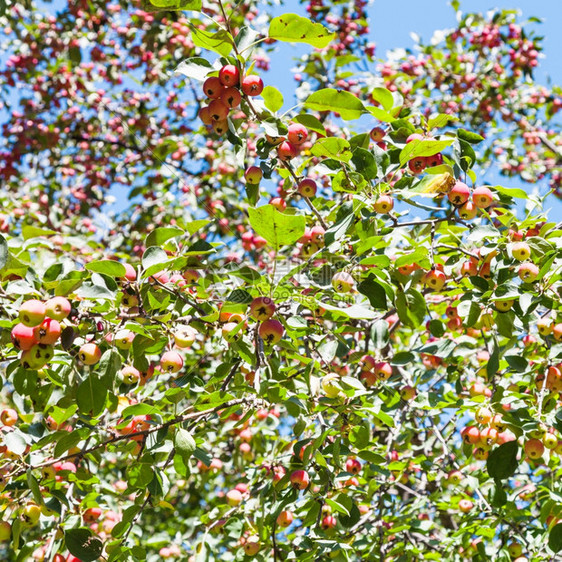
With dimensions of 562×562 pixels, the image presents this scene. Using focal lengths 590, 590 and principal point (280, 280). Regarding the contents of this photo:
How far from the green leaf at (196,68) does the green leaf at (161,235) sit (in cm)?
44

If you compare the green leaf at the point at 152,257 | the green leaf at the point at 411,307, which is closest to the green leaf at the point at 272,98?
the green leaf at the point at 152,257

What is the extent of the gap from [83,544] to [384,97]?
1.72 meters

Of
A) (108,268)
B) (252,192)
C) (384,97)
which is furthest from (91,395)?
(384,97)

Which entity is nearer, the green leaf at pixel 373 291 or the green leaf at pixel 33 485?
the green leaf at pixel 33 485

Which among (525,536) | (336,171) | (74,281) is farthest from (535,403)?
(74,281)

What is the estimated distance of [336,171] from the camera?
1.90 m

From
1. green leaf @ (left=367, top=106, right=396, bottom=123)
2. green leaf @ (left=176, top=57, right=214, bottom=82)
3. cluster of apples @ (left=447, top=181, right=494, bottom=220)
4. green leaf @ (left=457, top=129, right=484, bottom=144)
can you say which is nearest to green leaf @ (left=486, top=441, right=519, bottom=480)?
cluster of apples @ (left=447, top=181, right=494, bottom=220)

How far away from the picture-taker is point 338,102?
1762 millimetres

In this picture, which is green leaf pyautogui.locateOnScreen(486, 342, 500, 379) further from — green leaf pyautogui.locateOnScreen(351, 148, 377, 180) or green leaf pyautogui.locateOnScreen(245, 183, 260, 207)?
green leaf pyautogui.locateOnScreen(245, 183, 260, 207)

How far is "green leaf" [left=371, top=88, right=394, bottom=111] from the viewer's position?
1.93m

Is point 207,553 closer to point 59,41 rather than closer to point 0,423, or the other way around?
point 0,423

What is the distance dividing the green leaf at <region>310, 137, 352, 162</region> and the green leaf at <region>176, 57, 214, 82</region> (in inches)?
15.3

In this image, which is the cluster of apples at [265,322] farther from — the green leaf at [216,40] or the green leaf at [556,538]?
the green leaf at [556,538]

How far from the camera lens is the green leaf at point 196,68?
1707mm
